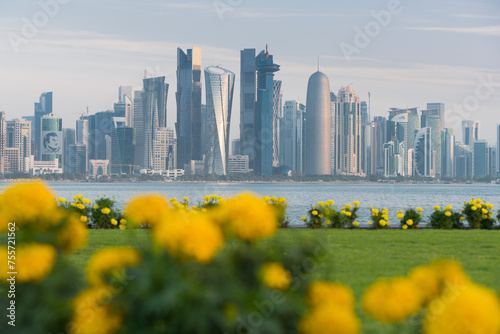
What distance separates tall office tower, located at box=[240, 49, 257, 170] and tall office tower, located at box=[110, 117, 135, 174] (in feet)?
106

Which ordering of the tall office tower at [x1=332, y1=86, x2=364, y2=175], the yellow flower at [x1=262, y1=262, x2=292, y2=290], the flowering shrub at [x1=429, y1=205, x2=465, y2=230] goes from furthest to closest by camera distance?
the tall office tower at [x1=332, y1=86, x2=364, y2=175], the flowering shrub at [x1=429, y1=205, x2=465, y2=230], the yellow flower at [x1=262, y1=262, x2=292, y2=290]

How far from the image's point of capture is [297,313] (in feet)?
7.98

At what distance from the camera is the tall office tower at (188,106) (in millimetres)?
158500

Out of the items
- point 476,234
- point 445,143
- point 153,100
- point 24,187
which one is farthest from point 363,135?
point 24,187

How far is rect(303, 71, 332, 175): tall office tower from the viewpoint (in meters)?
128

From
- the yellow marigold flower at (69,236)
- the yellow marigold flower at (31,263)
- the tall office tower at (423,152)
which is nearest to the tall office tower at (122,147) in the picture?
the tall office tower at (423,152)

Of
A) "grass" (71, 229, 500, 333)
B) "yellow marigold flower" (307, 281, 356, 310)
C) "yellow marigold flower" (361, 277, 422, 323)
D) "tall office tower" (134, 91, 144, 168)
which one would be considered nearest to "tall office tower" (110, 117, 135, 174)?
"tall office tower" (134, 91, 144, 168)

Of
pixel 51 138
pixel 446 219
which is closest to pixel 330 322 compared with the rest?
pixel 446 219

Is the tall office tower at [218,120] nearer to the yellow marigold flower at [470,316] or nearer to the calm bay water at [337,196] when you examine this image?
the calm bay water at [337,196]

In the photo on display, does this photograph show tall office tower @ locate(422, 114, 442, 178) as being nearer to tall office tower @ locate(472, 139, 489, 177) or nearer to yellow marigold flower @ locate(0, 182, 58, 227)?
tall office tower @ locate(472, 139, 489, 177)

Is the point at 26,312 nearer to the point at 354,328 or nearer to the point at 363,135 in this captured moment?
the point at 354,328

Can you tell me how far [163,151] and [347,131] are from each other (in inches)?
2054

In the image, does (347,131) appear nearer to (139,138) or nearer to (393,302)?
(139,138)

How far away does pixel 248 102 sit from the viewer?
566 feet
